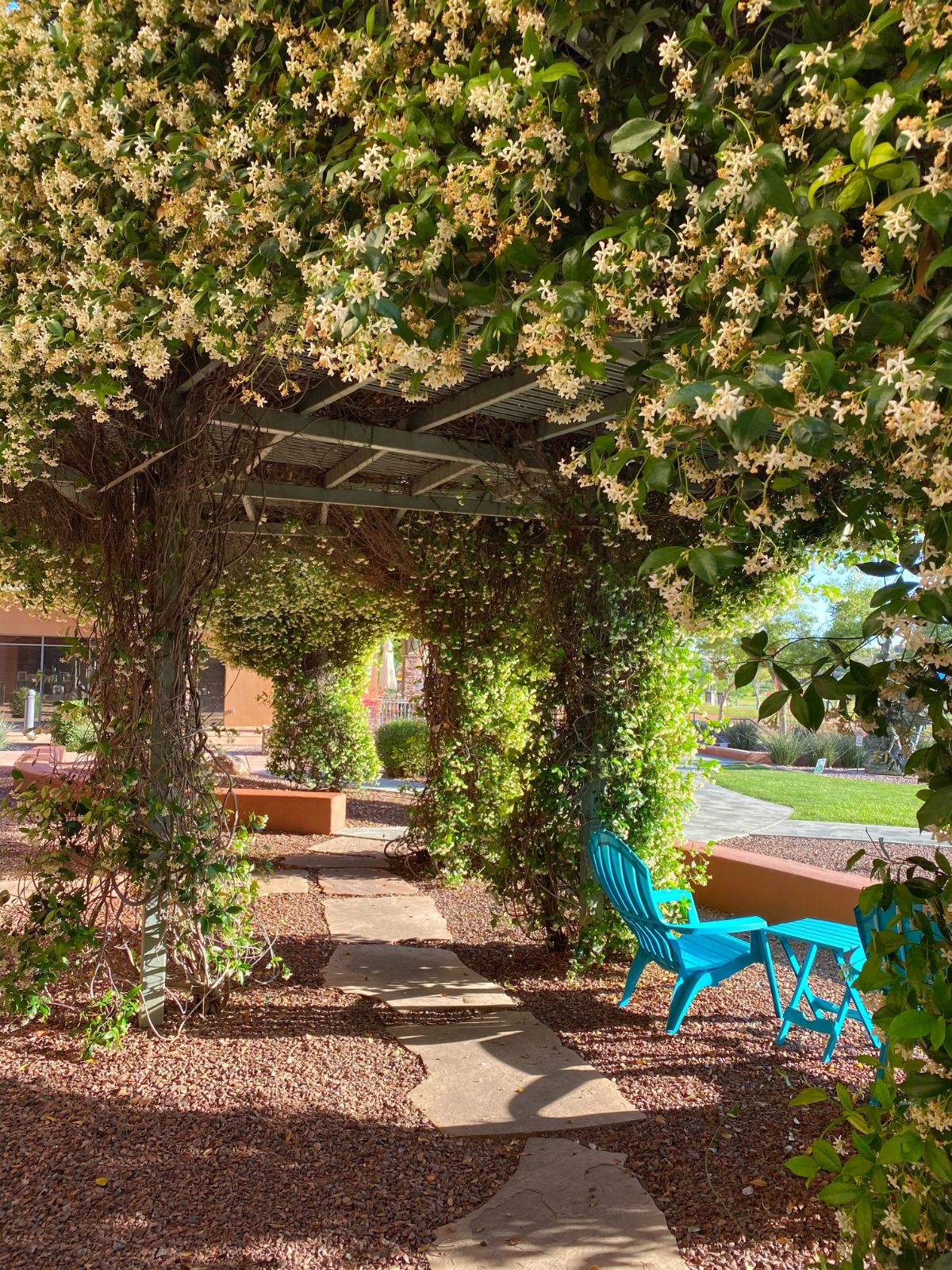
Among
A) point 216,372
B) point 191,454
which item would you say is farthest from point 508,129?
point 191,454

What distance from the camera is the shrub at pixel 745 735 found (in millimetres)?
21969

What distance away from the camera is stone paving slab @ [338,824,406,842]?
30.8 feet

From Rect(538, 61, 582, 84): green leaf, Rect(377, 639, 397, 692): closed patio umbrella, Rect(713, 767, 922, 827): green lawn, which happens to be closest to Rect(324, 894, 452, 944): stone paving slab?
Rect(538, 61, 582, 84): green leaf

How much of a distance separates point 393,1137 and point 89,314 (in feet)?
8.59

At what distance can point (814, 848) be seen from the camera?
9.19m

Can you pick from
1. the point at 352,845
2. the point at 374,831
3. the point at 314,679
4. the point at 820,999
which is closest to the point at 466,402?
the point at 820,999

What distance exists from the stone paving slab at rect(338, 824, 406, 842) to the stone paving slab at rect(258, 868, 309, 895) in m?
1.90

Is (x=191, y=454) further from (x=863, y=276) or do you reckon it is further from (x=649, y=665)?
(x=863, y=276)

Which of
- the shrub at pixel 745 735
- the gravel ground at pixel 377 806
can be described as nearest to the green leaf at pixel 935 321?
the gravel ground at pixel 377 806

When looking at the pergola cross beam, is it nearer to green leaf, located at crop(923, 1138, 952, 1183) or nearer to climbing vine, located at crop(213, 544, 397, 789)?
green leaf, located at crop(923, 1138, 952, 1183)

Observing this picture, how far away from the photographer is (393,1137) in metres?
2.98

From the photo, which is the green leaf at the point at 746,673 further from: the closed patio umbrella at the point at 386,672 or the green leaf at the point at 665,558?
the closed patio umbrella at the point at 386,672

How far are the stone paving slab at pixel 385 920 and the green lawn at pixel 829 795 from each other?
6.43 m

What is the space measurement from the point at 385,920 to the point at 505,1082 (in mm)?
2697
